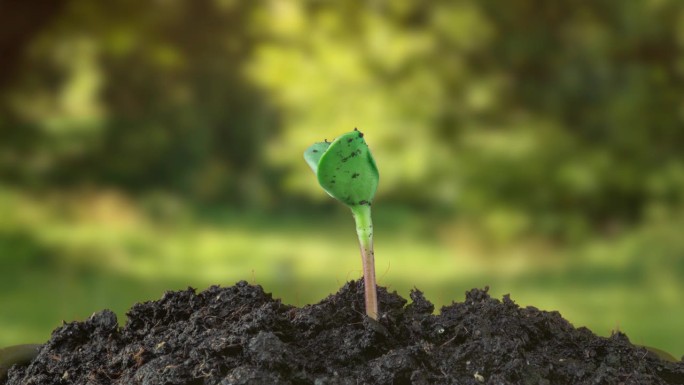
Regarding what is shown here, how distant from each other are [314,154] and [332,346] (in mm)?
254

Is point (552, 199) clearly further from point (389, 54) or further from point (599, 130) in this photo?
point (389, 54)

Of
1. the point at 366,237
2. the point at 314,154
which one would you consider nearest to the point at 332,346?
the point at 366,237

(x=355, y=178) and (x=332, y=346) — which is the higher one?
(x=355, y=178)

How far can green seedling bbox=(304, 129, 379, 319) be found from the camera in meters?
1.01

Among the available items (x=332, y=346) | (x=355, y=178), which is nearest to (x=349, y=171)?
(x=355, y=178)

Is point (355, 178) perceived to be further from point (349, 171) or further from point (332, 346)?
point (332, 346)

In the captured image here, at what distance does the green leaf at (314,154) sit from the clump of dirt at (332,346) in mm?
210

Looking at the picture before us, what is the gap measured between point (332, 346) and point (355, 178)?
22cm

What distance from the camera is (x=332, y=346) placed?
3.42 ft

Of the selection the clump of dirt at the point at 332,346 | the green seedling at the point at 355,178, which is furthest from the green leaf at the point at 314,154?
the clump of dirt at the point at 332,346

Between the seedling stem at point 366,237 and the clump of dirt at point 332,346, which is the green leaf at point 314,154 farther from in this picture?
the clump of dirt at point 332,346

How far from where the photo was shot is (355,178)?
1031 mm

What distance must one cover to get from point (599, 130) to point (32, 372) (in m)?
2.53

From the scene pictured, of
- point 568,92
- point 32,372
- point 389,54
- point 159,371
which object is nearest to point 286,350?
point 159,371
